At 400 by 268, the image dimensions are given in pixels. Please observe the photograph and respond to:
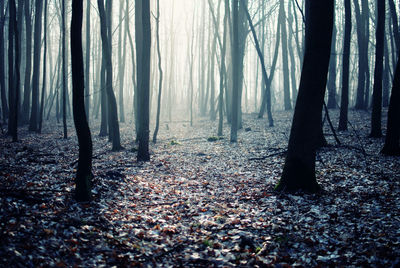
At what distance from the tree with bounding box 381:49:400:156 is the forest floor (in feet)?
1.53

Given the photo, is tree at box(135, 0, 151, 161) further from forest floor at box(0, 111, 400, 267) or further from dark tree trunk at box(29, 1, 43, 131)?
dark tree trunk at box(29, 1, 43, 131)

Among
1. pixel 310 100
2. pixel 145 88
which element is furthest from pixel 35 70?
pixel 310 100

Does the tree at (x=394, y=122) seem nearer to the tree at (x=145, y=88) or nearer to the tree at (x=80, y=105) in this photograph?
the tree at (x=145, y=88)

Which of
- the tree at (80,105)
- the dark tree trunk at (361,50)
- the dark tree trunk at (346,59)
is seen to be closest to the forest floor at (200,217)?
the tree at (80,105)

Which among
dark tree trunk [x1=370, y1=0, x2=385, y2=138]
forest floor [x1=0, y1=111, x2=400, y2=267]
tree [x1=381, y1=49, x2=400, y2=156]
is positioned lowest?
forest floor [x1=0, y1=111, x2=400, y2=267]

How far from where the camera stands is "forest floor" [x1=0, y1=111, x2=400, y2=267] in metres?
4.10

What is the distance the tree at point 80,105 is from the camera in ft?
17.4

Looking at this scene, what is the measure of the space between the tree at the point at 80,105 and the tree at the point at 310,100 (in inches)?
175

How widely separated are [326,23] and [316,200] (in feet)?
12.7

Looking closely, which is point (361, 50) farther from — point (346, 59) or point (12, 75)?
point (12, 75)

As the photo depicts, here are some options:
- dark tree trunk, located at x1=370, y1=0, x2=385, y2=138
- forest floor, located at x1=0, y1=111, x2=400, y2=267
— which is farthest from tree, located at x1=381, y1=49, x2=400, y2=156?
dark tree trunk, located at x1=370, y1=0, x2=385, y2=138

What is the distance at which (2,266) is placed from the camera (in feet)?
11.1

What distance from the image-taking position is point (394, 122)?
8891 millimetres

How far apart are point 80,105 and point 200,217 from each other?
3.26 m
